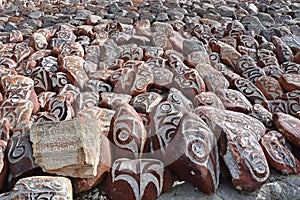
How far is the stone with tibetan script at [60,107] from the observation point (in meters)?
1.20

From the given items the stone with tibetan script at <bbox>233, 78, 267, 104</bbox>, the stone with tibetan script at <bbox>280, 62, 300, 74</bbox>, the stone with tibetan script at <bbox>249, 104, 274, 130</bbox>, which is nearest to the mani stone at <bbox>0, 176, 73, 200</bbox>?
the stone with tibetan script at <bbox>249, 104, 274, 130</bbox>

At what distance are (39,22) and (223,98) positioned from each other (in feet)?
3.97

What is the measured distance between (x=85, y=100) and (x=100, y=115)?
0.14 m

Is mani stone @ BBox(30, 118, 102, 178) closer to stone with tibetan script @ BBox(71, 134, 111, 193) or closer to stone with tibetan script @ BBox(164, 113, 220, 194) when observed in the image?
stone with tibetan script @ BBox(71, 134, 111, 193)

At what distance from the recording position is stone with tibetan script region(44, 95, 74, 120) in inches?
47.2

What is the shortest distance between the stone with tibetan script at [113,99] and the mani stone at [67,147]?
0.26 m

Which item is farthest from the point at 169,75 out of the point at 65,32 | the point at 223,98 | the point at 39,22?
the point at 39,22

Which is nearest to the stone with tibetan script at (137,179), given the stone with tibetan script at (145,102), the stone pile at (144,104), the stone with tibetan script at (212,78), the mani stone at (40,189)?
the stone pile at (144,104)

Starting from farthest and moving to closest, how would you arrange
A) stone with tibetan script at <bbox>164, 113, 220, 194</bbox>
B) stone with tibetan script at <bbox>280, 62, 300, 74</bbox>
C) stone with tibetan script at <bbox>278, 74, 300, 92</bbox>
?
stone with tibetan script at <bbox>280, 62, 300, 74</bbox> < stone with tibetan script at <bbox>278, 74, 300, 92</bbox> < stone with tibetan script at <bbox>164, 113, 220, 194</bbox>

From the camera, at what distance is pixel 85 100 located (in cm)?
130

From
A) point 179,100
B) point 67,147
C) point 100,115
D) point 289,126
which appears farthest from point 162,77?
point 67,147

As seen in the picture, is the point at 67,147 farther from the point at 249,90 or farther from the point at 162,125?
the point at 249,90

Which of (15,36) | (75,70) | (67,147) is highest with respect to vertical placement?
(67,147)

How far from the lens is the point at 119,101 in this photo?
1.30 m
